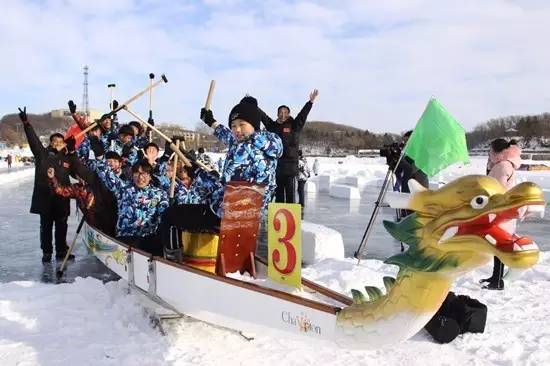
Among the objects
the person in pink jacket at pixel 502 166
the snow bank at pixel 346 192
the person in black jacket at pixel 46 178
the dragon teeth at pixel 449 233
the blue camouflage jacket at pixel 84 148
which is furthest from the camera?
the snow bank at pixel 346 192

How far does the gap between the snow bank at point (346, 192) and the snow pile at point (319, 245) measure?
899 centimetres

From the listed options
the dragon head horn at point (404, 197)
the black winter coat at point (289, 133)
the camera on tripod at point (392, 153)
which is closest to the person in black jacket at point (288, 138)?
the black winter coat at point (289, 133)

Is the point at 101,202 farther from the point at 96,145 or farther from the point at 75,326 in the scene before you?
the point at 75,326

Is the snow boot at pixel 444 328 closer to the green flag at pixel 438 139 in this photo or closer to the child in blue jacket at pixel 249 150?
the child in blue jacket at pixel 249 150

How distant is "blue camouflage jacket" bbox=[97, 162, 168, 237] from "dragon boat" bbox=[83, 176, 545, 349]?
1959 millimetres

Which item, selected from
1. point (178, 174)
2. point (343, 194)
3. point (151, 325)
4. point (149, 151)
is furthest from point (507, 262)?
point (343, 194)

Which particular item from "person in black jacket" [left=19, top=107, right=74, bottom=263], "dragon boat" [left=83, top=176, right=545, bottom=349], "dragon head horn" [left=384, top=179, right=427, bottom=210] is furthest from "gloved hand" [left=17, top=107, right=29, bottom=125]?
"dragon head horn" [left=384, top=179, right=427, bottom=210]

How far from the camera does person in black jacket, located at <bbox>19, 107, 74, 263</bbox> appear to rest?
637 cm

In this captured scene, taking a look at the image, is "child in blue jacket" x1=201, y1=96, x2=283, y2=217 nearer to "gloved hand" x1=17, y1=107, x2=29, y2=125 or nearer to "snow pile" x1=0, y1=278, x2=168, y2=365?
"snow pile" x1=0, y1=278, x2=168, y2=365

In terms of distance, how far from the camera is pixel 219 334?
3.95 meters

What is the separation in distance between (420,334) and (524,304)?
1429mm

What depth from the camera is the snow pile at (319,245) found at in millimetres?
6512

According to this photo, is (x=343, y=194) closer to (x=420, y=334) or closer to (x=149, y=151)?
(x=149, y=151)

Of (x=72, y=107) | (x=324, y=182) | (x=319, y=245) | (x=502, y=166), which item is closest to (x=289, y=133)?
(x=319, y=245)
